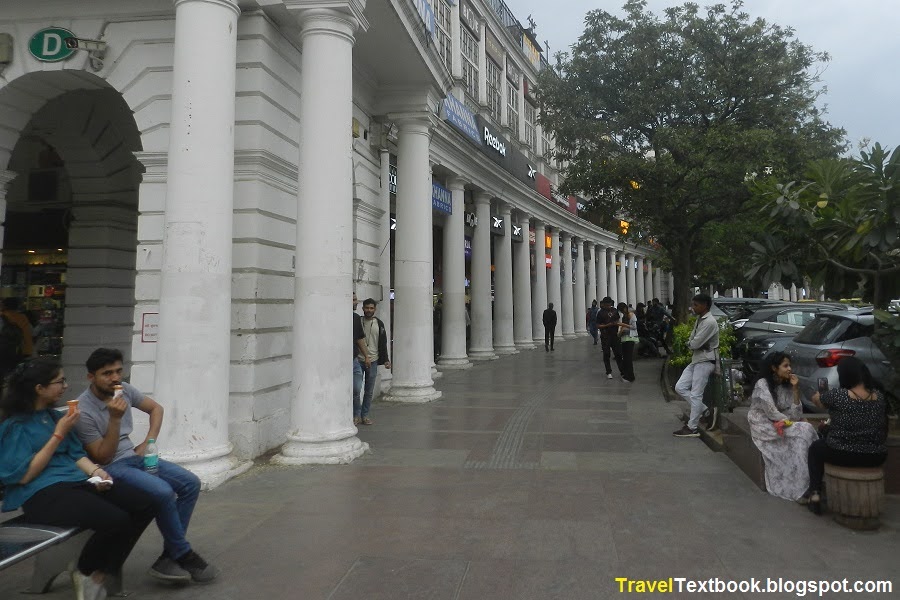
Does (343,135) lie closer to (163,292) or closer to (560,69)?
(163,292)

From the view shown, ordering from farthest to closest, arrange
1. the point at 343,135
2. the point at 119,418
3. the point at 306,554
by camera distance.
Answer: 1. the point at 343,135
2. the point at 306,554
3. the point at 119,418

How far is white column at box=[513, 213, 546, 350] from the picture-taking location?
76.0ft

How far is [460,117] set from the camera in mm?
15602

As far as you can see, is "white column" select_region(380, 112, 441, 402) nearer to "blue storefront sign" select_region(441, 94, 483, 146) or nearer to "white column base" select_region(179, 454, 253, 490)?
"blue storefront sign" select_region(441, 94, 483, 146)

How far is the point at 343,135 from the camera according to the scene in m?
7.04

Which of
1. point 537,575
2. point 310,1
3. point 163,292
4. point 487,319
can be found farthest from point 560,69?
point 537,575

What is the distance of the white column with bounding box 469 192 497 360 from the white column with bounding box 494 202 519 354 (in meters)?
1.74

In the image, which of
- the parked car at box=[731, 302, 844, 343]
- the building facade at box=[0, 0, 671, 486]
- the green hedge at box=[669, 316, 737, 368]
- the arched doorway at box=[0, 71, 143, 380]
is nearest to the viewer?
the building facade at box=[0, 0, 671, 486]

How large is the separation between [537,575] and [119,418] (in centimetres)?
263

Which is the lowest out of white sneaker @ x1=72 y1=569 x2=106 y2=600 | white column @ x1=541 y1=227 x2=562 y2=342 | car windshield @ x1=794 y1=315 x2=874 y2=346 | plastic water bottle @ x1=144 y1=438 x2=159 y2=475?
white sneaker @ x1=72 y1=569 x2=106 y2=600

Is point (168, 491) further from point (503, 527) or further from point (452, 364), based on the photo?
point (452, 364)

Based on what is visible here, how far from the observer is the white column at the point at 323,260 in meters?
6.74

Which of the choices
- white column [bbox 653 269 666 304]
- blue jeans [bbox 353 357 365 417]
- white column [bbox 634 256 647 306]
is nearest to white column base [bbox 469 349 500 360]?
blue jeans [bbox 353 357 365 417]

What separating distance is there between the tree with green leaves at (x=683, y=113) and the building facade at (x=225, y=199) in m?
6.33
